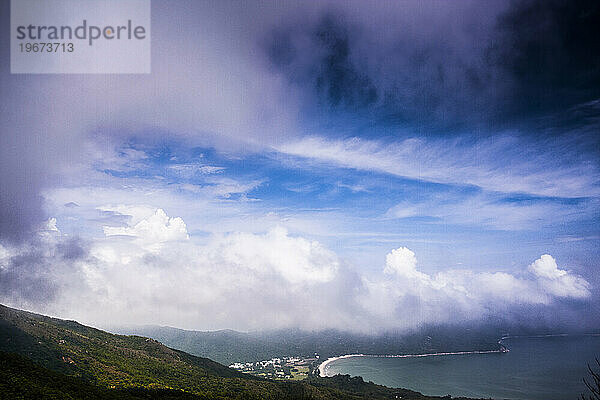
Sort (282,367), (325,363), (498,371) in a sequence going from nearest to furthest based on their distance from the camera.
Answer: (498,371) → (282,367) → (325,363)

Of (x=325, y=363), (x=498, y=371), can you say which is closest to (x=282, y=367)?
(x=325, y=363)

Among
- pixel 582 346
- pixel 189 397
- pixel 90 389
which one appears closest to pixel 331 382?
pixel 189 397

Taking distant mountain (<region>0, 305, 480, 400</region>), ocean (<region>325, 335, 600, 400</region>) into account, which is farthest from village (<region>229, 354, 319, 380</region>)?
distant mountain (<region>0, 305, 480, 400</region>)

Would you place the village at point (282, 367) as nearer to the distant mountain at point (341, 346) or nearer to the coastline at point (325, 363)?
the coastline at point (325, 363)

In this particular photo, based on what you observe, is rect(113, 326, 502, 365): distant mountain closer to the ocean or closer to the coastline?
the coastline

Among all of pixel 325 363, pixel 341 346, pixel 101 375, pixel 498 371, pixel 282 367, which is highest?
pixel 101 375

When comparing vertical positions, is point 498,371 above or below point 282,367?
above

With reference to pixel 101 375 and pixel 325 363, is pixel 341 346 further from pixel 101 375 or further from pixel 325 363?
pixel 101 375

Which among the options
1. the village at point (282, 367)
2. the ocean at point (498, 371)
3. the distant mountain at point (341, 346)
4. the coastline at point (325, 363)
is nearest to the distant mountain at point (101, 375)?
the ocean at point (498, 371)
